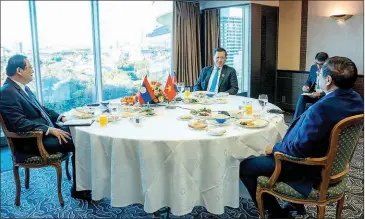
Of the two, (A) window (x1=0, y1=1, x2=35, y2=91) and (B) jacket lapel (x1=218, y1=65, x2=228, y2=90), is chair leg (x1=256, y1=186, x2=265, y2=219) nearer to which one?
(B) jacket lapel (x1=218, y1=65, x2=228, y2=90)

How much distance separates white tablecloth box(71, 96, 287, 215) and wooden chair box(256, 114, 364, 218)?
0.26 metres

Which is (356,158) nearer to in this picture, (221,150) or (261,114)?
(261,114)

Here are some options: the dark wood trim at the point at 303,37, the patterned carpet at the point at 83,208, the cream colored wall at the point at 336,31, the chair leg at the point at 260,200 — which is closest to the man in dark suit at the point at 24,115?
the patterned carpet at the point at 83,208

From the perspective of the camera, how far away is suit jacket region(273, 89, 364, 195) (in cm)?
190

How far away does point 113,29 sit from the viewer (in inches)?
Answer: 208

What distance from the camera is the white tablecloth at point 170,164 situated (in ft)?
7.23

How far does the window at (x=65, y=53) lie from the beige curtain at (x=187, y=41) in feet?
4.75

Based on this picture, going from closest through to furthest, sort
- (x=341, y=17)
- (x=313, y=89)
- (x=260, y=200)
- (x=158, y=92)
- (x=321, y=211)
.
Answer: (x=321, y=211) → (x=260, y=200) → (x=158, y=92) → (x=313, y=89) → (x=341, y=17)

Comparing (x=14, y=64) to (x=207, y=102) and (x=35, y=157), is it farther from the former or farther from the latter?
(x=207, y=102)

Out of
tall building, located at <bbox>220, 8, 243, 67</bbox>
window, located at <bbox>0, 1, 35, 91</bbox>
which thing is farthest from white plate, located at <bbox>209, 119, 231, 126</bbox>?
tall building, located at <bbox>220, 8, 243, 67</bbox>

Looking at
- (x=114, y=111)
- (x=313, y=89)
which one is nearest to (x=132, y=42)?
(x=114, y=111)

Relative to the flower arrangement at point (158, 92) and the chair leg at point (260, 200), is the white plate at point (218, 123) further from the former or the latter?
the flower arrangement at point (158, 92)

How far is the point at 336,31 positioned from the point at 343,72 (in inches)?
173

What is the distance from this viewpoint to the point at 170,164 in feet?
7.27
